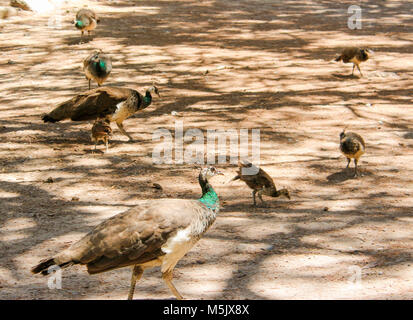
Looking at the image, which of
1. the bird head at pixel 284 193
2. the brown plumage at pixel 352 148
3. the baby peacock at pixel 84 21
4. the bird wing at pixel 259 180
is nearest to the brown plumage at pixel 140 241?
the bird wing at pixel 259 180

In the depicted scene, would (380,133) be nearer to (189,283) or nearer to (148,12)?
(189,283)

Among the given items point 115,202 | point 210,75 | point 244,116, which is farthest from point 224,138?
point 210,75

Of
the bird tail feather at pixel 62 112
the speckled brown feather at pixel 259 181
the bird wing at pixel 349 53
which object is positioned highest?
the bird wing at pixel 349 53

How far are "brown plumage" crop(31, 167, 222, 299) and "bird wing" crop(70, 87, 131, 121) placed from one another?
14.7ft

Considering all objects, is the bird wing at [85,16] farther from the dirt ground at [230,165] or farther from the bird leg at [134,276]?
the bird leg at [134,276]

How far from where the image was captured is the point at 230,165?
827 cm

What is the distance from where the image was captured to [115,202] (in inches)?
280

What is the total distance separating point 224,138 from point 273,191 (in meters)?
2.37

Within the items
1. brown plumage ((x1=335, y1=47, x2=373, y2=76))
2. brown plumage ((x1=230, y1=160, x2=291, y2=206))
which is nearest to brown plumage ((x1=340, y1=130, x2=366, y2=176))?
brown plumage ((x1=230, y1=160, x2=291, y2=206))

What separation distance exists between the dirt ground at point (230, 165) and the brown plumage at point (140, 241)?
0.50 metres

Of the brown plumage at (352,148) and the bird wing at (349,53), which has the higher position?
the bird wing at (349,53)

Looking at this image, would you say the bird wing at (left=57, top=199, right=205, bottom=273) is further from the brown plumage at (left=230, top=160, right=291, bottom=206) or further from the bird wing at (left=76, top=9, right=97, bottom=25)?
the bird wing at (left=76, top=9, right=97, bottom=25)

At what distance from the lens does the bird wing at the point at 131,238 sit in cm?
439

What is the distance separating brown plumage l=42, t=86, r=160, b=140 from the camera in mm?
8945
